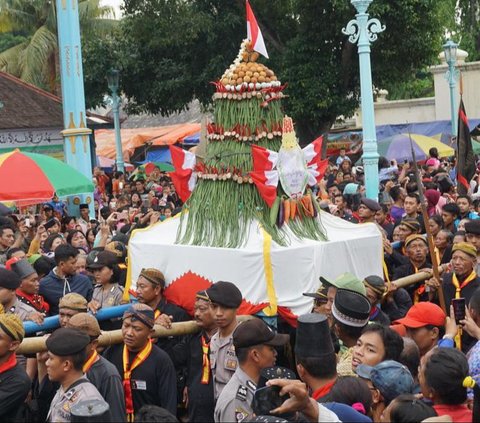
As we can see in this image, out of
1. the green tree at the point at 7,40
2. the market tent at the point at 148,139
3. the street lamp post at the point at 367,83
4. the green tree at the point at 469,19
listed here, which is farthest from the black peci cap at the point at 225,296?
the green tree at the point at 7,40

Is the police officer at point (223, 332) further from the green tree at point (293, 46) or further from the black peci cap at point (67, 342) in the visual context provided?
the green tree at point (293, 46)

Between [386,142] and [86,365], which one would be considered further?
[386,142]

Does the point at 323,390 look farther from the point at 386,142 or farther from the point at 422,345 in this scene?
the point at 386,142

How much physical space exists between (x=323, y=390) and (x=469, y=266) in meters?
3.26

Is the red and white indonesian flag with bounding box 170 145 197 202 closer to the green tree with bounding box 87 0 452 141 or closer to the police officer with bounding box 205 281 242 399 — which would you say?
the police officer with bounding box 205 281 242 399

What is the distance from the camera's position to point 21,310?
24.2 ft

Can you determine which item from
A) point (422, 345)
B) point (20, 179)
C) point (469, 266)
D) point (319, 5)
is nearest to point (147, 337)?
point (422, 345)

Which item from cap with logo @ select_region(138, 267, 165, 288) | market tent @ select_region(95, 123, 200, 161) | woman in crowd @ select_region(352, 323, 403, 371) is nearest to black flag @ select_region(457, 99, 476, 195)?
cap with logo @ select_region(138, 267, 165, 288)

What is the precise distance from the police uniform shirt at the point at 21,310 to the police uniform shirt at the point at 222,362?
1.45 m

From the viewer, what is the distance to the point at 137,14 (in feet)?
82.0

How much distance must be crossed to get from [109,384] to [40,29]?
103 ft

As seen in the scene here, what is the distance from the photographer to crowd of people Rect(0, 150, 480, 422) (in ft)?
15.7

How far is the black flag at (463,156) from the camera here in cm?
1285

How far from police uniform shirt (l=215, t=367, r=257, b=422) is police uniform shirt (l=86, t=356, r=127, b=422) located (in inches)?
23.6
